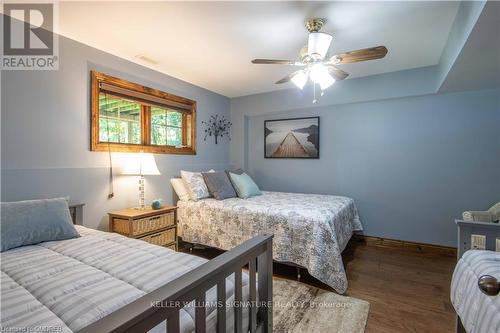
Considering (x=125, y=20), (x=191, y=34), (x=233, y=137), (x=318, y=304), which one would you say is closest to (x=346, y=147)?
(x=233, y=137)

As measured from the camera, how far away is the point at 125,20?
6.95 ft

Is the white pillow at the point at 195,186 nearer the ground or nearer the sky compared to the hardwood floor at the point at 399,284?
nearer the sky

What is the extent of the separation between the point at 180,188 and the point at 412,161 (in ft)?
10.5

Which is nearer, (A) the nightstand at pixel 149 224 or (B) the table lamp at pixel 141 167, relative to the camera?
(A) the nightstand at pixel 149 224

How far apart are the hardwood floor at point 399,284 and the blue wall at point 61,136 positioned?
1.45 m

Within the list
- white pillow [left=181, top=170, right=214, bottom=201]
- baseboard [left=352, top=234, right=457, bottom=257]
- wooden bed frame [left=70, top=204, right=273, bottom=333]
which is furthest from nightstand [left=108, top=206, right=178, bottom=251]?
baseboard [left=352, top=234, right=457, bottom=257]

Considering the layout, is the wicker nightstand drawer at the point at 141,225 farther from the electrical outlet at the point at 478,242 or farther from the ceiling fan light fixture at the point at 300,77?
the electrical outlet at the point at 478,242

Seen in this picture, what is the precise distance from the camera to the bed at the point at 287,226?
7.37ft

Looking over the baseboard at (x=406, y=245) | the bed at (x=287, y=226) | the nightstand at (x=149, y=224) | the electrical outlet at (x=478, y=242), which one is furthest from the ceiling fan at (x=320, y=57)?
the baseboard at (x=406, y=245)

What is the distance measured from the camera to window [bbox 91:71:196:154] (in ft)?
8.85

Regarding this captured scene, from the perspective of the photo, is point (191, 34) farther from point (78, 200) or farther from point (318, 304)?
point (318, 304)

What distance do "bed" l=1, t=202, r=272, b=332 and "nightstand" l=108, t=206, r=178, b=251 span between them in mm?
846

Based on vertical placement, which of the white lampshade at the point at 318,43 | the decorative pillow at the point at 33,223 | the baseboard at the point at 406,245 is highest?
the white lampshade at the point at 318,43

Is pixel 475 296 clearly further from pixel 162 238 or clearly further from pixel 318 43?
pixel 162 238
